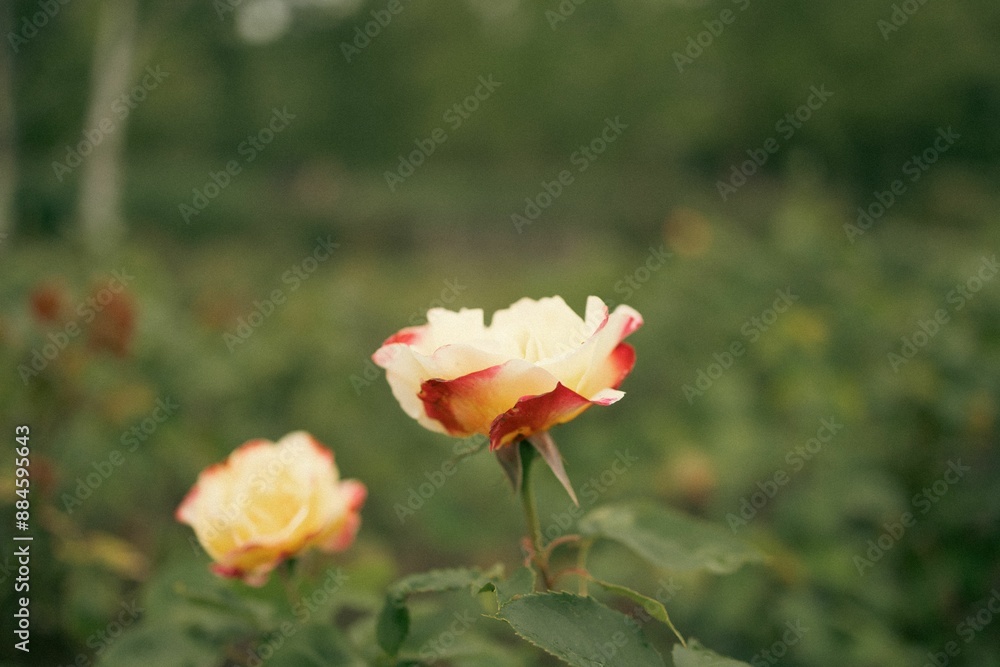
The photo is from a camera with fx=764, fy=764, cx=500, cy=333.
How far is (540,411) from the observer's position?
25.7 inches

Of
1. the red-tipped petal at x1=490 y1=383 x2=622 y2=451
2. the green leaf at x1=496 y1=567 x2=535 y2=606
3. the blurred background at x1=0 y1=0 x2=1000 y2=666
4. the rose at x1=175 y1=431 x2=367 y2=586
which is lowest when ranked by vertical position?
the blurred background at x1=0 y1=0 x2=1000 y2=666

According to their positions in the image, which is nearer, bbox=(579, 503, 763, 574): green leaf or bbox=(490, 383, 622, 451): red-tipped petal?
bbox=(490, 383, 622, 451): red-tipped petal

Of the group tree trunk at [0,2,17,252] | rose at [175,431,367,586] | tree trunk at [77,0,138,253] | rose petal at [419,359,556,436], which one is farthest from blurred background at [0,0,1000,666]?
tree trunk at [77,0,138,253]

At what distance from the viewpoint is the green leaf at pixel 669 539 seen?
78 cm

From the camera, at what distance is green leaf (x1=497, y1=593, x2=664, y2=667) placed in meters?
0.59

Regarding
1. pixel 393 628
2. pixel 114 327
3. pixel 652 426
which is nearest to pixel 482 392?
pixel 393 628

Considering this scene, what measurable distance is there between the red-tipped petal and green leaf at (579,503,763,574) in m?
0.20

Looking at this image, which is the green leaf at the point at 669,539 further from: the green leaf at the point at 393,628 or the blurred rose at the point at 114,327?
the blurred rose at the point at 114,327

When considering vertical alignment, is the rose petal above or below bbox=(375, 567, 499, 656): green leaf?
above

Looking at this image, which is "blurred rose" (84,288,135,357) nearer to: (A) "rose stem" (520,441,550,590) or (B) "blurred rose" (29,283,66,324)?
(B) "blurred rose" (29,283,66,324)

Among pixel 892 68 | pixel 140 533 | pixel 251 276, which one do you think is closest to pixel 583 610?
pixel 140 533

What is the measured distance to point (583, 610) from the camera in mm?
642

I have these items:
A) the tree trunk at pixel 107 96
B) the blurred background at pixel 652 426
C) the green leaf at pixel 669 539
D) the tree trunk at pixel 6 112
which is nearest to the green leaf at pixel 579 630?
the green leaf at pixel 669 539

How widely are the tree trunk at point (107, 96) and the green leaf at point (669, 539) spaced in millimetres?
9367
